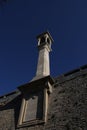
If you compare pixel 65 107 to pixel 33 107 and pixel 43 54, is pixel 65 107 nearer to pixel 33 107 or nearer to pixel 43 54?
pixel 33 107

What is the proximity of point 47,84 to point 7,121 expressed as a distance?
318 cm

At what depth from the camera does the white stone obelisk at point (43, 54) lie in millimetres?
11367

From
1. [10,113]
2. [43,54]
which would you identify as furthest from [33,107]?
[43,54]

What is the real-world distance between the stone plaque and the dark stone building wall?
493 millimetres

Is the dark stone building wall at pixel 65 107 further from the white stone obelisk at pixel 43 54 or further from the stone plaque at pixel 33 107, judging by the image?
the white stone obelisk at pixel 43 54

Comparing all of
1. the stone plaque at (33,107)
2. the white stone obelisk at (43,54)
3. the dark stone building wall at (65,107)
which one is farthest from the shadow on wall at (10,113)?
the white stone obelisk at (43,54)

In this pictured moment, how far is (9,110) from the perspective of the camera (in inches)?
438

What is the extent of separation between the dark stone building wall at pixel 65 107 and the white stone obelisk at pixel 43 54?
1368 millimetres

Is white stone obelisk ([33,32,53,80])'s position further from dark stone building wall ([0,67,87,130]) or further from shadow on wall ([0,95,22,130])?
shadow on wall ([0,95,22,130])

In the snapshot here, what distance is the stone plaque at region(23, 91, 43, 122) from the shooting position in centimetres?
923

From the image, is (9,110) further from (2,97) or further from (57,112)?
(57,112)

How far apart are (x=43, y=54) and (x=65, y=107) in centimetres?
490

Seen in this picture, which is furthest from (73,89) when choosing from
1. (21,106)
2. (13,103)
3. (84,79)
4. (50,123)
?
(13,103)

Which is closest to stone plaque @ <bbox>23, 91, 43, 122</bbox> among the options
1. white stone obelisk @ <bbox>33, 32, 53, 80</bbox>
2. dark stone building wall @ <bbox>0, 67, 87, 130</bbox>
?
dark stone building wall @ <bbox>0, 67, 87, 130</bbox>
